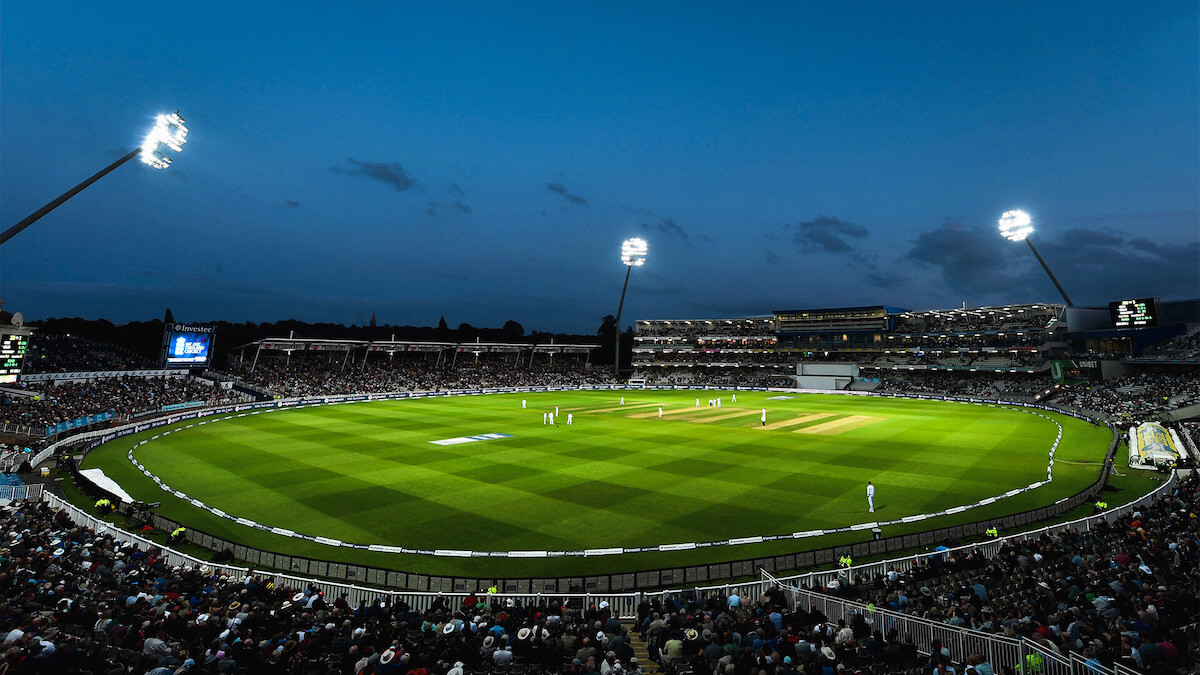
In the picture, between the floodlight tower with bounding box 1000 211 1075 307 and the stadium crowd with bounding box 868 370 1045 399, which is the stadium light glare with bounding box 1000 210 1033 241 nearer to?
the floodlight tower with bounding box 1000 211 1075 307

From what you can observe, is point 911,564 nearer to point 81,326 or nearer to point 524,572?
point 524,572

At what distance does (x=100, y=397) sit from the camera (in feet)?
160

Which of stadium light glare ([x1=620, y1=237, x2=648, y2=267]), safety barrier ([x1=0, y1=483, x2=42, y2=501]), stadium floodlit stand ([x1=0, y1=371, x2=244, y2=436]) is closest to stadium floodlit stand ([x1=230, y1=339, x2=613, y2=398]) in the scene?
stadium floodlit stand ([x1=0, y1=371, x2=244, y2=436])

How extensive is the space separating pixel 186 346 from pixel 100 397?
977 centimetres

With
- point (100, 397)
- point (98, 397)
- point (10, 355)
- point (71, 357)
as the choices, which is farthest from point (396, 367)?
point (10, 355)

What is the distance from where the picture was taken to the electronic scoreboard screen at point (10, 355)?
3425 centimetres

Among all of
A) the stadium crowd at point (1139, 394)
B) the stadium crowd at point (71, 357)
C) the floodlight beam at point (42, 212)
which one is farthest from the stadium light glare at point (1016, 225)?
the stadium crowd at point (71, 357)

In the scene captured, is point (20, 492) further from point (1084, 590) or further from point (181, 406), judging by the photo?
point (1084, 590)

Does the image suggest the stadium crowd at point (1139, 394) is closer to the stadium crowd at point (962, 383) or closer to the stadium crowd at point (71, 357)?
the stadium crowd at point (962, 383)

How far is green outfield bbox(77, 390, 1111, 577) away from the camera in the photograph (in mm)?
19219

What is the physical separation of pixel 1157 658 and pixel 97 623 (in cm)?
1708

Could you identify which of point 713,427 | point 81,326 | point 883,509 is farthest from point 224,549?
point 81,326

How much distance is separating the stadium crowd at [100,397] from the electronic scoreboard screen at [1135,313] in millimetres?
99891

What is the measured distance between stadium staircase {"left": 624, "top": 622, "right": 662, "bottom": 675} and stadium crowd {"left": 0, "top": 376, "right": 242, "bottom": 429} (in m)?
45.3
